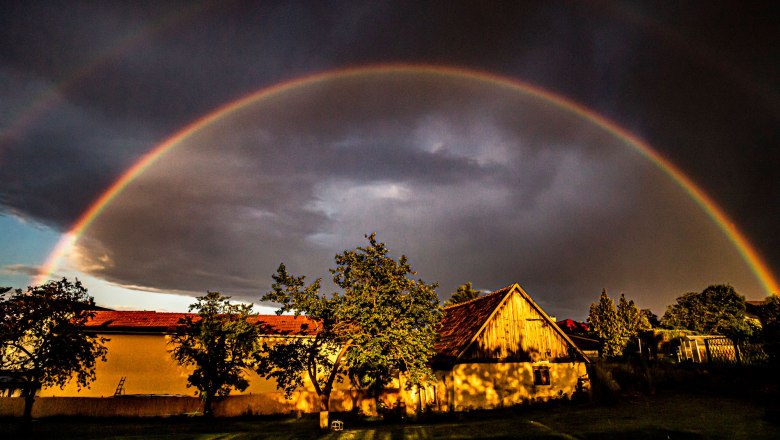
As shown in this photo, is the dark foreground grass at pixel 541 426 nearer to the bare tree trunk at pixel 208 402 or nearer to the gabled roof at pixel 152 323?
the bare tree trunk at pixel 208 402

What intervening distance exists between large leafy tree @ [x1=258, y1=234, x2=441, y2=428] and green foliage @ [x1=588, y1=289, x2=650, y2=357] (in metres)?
47.3

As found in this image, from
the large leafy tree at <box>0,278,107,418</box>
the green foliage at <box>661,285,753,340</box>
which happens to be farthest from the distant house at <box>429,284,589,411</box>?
the green foliage at <box>661,285,753,340</box>

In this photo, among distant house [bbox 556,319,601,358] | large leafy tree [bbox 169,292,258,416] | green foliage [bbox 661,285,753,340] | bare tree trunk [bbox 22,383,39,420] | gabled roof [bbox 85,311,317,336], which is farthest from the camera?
green foliage [bbox 661,285,753,340]

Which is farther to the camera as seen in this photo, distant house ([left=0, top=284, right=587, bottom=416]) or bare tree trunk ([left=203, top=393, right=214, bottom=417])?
distant house ([left=0, top=284, right=587, bottom=416])

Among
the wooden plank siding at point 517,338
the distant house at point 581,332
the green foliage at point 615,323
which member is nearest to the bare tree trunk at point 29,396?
the wooden plank siding at point 517,338

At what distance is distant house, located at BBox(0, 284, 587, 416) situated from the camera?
28.9 metres

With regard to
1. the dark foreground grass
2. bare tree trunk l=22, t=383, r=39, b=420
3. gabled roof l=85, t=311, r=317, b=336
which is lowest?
the dark foreground grass

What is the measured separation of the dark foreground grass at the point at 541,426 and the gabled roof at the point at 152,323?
8758 mm

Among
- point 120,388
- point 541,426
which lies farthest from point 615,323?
point 120,388

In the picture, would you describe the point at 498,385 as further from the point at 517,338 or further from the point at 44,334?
the point at 44,334

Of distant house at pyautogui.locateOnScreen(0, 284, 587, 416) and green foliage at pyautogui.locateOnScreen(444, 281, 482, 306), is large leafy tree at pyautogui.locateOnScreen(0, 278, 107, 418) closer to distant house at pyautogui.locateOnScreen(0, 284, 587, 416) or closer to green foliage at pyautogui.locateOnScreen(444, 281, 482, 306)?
distant house at pyautogui.locateOnScreen(0, 284, 587, 416)

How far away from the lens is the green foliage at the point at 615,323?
59.1m

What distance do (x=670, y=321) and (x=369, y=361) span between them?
258 ft

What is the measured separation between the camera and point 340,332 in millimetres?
22375
